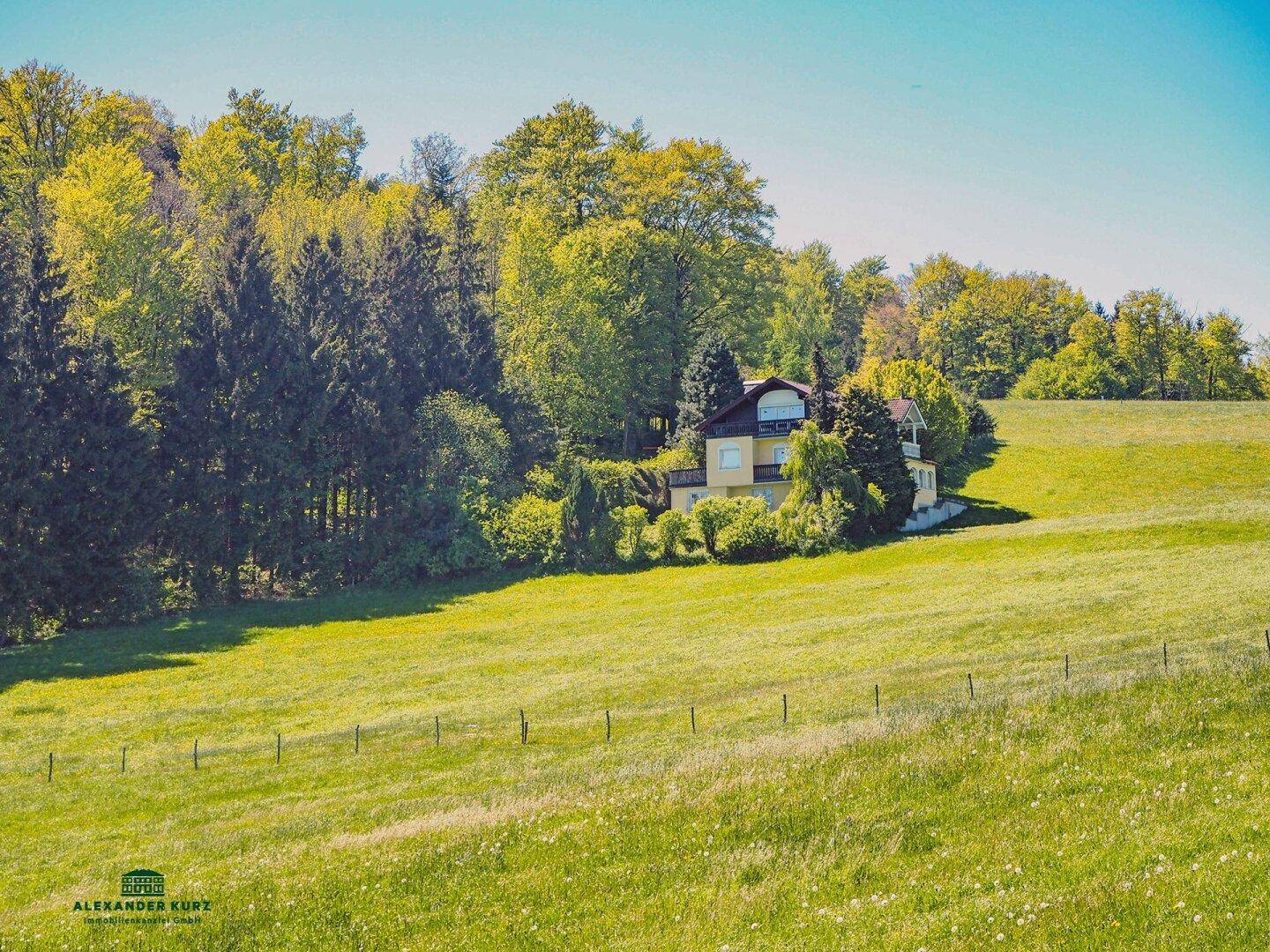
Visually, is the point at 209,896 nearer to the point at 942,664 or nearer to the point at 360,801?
the point at 360,801

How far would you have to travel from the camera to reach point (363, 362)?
7825 centimetres

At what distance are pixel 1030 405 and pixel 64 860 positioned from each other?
116m

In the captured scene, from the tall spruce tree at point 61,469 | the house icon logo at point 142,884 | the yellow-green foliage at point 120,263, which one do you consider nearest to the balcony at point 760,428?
the yellow-green foliage at point 120,263

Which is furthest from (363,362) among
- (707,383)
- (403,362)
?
(707,383)

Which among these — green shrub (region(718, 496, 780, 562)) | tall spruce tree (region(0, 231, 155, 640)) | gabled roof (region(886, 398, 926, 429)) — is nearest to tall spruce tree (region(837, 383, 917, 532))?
green shrub (region(718, 496, 780, 562))

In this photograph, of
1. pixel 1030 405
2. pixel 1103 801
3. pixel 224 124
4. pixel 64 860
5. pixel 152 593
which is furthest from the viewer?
pixel 1030 405

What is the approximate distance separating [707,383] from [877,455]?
19.3 meters

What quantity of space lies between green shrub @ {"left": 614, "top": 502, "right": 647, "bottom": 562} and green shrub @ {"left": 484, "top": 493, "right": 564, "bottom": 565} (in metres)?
3.84

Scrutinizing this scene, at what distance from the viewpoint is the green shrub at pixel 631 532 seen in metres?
70.6

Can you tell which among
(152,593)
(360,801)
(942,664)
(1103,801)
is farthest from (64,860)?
(152,593)

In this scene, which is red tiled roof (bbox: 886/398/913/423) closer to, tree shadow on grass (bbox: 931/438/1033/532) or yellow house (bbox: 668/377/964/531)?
yellow house (bbox: 668/377/964/531)

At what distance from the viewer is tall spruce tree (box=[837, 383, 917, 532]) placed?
232 ft

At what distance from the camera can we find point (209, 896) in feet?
65.8

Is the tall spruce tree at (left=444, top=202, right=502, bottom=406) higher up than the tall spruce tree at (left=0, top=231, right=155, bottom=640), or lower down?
higher up
